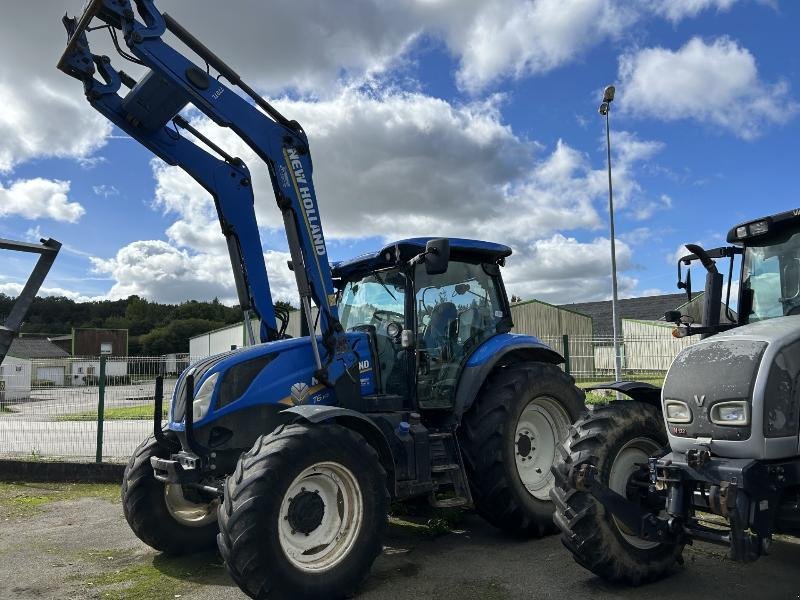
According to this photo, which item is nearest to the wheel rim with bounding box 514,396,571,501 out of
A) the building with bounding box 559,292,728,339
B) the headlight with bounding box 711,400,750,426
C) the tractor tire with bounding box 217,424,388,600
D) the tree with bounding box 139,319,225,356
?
the tractor tire with bounding box 217,424,388,600

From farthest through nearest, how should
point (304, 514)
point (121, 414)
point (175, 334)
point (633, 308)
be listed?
point (175, 334)
point (633, 308)
point (121, 414)
point (304, 514)

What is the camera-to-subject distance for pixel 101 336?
218 ft

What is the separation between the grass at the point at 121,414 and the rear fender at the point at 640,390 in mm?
6639

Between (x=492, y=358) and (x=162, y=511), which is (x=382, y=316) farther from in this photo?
(x=162, y=511)

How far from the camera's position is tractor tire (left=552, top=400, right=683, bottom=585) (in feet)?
14.3

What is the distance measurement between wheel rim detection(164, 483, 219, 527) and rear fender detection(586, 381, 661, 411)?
3.46 m

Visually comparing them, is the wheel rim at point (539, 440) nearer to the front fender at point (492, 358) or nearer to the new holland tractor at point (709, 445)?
the front fender at point (492, 358)

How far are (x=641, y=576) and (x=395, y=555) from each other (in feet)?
6.57

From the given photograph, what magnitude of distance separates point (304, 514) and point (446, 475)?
161 cm

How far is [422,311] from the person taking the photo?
6.23 metres

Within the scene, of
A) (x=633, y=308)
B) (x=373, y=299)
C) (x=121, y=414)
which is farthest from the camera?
(x=633, y=308)

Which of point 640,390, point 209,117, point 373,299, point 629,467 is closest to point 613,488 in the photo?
point 629,467

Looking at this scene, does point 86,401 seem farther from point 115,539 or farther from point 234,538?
point 234,538

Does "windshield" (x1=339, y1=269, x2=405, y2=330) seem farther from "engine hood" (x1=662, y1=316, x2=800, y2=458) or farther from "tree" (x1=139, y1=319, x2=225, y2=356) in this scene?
"tree" (x1=139, y1=319, x2=225, y2=356)
